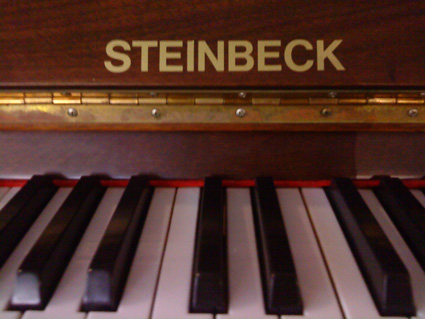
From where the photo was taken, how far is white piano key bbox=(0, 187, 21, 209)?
0.85m

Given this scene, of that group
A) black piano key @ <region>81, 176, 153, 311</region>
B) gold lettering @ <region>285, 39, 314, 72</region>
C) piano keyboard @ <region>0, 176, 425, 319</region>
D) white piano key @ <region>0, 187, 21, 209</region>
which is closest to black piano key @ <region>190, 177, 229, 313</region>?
piano keyboard @ <region>0, 176, 425, 319</region>

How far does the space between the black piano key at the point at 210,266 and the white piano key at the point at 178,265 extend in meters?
0.01

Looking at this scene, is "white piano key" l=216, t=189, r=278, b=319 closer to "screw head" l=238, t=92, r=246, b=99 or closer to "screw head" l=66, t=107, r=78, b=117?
"screw head" l=238, t=92, r=246, b=99

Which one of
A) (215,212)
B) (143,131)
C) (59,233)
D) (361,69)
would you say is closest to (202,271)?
(215,212)

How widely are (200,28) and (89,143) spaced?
0.36m

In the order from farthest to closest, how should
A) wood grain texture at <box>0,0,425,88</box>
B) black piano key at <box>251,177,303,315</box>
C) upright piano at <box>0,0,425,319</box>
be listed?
wood grain texture at <box>0,0,425,88</box> → upright piano at <box>0,0,425,319</box> → black piano key at <box>251,177,303,315</box>

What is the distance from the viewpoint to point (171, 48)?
0.82 meters

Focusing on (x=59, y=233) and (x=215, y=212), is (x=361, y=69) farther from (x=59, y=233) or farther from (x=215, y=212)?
(x=59, y=233)

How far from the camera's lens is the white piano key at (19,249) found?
2.05ft

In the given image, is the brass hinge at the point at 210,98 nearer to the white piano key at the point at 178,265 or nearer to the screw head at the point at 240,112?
the screw head at the point at 240,112

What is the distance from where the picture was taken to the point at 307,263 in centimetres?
69

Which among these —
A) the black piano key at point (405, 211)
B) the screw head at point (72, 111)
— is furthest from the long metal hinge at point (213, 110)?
the black piano key at point (405, 211)

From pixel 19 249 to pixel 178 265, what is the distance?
303mm

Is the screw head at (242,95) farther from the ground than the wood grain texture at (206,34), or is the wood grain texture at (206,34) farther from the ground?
the wood grain texture at (206,34)
